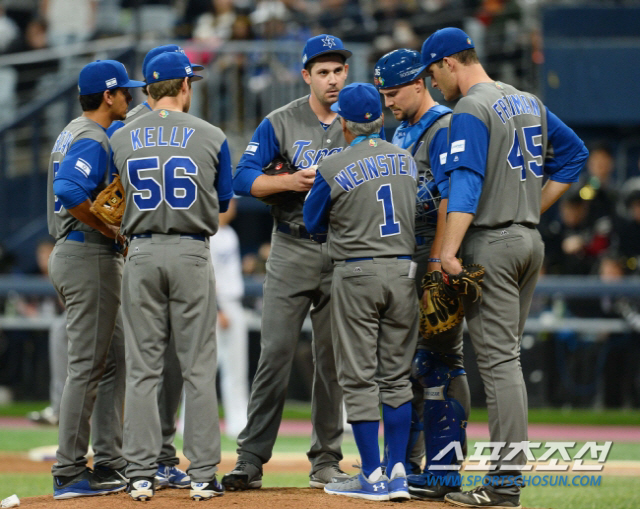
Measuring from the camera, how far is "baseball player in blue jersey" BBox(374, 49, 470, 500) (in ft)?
16.2

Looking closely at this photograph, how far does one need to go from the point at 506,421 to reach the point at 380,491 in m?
0.75

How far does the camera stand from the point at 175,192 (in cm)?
464

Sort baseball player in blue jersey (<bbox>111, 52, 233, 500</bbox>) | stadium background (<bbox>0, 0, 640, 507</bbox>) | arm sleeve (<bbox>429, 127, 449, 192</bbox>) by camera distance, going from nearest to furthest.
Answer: baseball player in blue jersey (<bbox>111, 52, 233, 500</bbox>) → arm sleeve (<bbox>429, 127, 449, 192</bbox>) → stadium background (<bbox>0, 0, 640, 507</bbox>)

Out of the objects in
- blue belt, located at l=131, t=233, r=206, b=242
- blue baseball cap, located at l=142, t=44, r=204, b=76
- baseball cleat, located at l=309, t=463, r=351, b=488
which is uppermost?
blue baseball cap, located at l=142, t=44, r=204, b=76

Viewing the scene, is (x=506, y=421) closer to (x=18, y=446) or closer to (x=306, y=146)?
(x=306, y=146)

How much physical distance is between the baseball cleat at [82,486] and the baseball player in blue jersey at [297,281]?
75 cm

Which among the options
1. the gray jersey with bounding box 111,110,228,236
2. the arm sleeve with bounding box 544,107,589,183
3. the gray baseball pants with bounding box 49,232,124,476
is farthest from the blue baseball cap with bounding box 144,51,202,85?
the arm sleeve with bounding box 544,107,589,183

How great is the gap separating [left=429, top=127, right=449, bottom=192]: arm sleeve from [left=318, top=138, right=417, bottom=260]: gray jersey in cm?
19

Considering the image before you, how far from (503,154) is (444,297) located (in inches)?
32.3

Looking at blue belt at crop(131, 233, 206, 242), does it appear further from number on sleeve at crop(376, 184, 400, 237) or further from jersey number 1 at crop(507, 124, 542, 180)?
jersey number 1 at crop(507, 124, 542, 180)

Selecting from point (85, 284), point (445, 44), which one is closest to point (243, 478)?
point (85, 284)

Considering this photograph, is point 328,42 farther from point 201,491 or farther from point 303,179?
point 201,491

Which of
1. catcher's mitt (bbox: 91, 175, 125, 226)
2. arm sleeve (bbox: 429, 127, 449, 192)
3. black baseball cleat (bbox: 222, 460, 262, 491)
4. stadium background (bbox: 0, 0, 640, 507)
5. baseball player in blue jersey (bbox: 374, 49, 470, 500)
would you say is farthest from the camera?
stadium background (bbox: 0, 0, 640, 507)

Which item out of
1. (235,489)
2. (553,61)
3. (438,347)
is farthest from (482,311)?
(553,61)
